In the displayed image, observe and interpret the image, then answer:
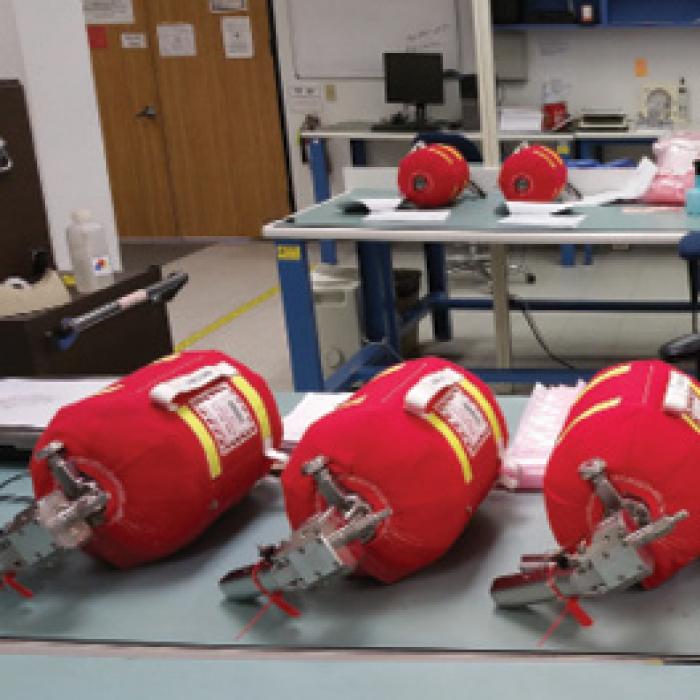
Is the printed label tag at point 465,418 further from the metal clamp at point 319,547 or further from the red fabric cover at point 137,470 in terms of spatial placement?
the red fabric cover at point 137,470

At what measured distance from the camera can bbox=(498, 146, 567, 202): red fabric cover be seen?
3.87 m

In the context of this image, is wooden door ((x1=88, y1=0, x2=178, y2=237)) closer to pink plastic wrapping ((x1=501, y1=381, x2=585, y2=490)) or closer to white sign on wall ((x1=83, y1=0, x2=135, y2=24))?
white sign on wall ((x1=83, y1=0, x2=135, y2=24))

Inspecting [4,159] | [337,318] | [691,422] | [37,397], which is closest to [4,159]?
[4,159]

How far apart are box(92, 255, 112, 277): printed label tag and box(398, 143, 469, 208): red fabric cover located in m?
1.59

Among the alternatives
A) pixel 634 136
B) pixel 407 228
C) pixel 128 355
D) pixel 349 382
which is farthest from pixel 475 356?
pixel 128 355

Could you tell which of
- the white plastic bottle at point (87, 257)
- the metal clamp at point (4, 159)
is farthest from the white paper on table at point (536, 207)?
the metal clamp at point (4, 159)

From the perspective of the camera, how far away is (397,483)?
1373 mm

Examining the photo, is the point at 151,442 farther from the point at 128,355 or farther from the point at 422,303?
the point at 422,303

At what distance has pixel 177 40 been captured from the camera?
7258mm

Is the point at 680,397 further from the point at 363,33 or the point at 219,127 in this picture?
the point at 219,127

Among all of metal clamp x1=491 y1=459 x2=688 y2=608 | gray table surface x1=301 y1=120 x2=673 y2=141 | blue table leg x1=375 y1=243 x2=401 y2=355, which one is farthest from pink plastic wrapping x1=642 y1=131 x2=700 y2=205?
metal clamp x1=491 y1=459 x2=688 y2=608

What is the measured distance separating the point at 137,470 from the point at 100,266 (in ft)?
4.42

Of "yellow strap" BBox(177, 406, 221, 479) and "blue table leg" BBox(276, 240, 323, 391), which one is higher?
"yellow strap" BBox(177, 406, 221, 479)

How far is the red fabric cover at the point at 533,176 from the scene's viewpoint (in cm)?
387
